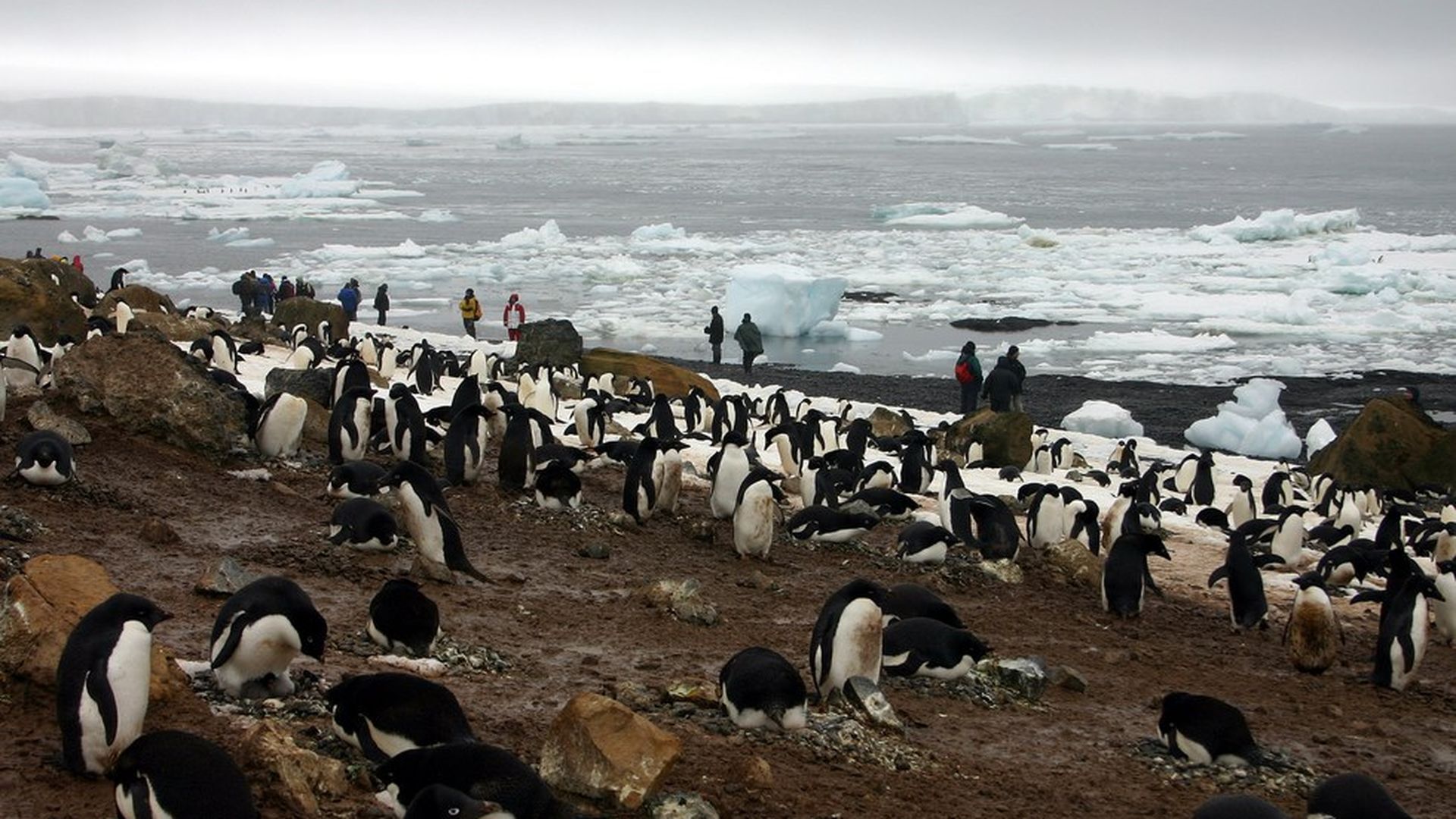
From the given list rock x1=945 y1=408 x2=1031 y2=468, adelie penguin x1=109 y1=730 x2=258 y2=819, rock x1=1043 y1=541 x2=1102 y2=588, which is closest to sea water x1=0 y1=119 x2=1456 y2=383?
rock x1=945 y1=408 x2=1031 y2=468

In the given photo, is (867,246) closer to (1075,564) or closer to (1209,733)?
(1075,564)

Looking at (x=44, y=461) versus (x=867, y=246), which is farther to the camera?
(x=867, y=246)

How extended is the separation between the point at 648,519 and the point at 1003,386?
9136mm

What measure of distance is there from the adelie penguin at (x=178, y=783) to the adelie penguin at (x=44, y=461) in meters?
3.90

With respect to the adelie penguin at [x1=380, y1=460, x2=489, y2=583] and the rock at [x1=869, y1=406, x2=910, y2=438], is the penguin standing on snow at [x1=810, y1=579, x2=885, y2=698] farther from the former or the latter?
the rock at [x1=869, y1=406, x2=910, y2=438]

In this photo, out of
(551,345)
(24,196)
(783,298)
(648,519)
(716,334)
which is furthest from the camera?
(24,196)

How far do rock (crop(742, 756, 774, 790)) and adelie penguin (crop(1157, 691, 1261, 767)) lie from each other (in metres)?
1.94

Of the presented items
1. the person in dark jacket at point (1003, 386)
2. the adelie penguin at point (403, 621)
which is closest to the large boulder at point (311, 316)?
the person in dark jacket at point (1003, 386)

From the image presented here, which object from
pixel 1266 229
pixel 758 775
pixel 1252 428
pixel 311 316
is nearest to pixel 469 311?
pixel 311 316

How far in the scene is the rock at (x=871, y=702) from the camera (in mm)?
5148

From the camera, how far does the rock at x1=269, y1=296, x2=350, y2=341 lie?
2198cm

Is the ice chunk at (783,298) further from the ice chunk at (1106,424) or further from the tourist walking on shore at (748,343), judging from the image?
the ice chunk at (1106,424)

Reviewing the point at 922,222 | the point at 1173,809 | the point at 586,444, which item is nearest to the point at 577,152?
the point at 922,222

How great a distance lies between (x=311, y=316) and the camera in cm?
2206
